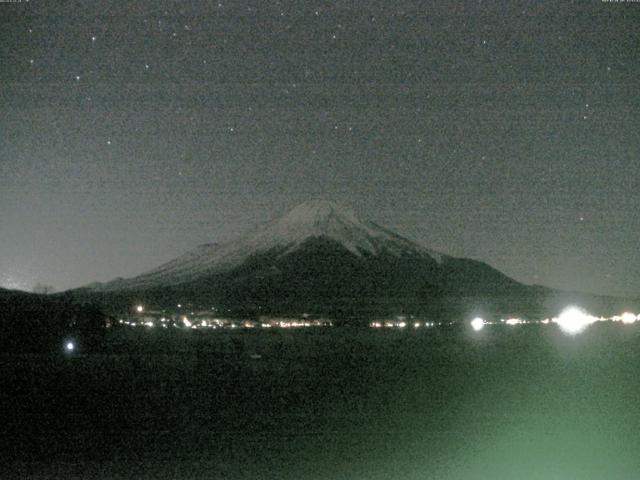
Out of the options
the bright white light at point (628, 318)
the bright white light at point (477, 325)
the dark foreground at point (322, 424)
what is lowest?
the dark foreground at point (322, 424)

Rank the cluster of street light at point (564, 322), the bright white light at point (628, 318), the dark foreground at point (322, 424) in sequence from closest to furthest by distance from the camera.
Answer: the dark foreground at point (322, 424) → the cluster of street light at point (564, 322) → the bright white light at point (628, 318)

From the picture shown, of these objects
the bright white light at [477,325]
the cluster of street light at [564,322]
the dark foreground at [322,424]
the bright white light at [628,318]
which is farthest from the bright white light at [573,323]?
the dark foreground at [322,424]

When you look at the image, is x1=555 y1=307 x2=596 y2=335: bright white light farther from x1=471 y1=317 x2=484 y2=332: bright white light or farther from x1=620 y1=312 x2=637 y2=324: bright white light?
x1=471 y1=317 x2=484 y2=332: bright white light

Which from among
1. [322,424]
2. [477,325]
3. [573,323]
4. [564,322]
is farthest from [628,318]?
[322,424]

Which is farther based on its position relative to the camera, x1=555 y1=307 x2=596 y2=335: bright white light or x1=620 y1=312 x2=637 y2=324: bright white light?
x1=620 y1=312 x2=637 y2=324: bright white light

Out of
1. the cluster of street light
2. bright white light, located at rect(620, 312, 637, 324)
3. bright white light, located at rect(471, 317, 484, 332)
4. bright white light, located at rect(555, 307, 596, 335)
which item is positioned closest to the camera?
bright white light, located at rect(555, 307, 596, 335)

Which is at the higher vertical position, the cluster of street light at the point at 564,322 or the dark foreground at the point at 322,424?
the cluster of street light at the point at 564,322

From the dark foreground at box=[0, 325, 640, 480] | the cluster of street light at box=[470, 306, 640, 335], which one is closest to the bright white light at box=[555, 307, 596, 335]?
the cluster of street light at box=[470, 306, 640, 335]

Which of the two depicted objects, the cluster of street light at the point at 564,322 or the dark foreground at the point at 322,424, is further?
the cluster of street light at the point at 564,322

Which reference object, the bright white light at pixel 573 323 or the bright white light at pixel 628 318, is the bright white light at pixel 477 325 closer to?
the bright white light at pixel 573 323
